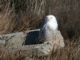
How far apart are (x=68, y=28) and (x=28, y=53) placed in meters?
2.29

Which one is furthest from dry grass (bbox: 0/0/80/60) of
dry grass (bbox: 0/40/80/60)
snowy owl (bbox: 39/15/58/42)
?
dry grass (bbox: 0/40/80/60)

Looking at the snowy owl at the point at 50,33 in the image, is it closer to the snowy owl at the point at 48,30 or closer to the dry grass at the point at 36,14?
the snowy owl at the point at 48,30

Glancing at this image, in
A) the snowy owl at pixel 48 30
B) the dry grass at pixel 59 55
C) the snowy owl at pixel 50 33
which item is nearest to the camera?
the dry grass at pixel 59 55

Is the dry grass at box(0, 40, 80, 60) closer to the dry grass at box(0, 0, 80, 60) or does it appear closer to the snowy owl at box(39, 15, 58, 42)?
the snowy owl at box(39, 15, 58, 42)

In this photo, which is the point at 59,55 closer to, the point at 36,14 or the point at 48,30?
the point at 48,30

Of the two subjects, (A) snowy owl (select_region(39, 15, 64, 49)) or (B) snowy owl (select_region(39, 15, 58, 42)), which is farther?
(B) snowy owl (select_region(39, 15, 58, 42))

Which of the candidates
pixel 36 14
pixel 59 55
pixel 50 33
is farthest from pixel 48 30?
pixel 36 14

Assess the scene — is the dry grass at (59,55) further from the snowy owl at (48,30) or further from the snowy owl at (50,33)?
the snowy owl at (48,30)

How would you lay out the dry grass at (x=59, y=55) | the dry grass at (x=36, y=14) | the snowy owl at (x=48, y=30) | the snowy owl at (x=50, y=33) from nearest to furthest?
the dry grass at (x=59, y=55), the snowy owl at (x=50, y=33), the snowy owl at (x=48, y=30), the dry grass at (x=36, y=14)

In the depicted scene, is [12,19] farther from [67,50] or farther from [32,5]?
[67,50]

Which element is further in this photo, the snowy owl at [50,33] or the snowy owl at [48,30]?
the snowy owl at [48,30]

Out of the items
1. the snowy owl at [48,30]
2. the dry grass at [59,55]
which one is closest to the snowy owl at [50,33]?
the snowy owl at [48,30]

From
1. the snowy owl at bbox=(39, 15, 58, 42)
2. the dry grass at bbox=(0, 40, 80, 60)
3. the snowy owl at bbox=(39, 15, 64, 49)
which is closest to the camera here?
the dry grass at bbox=(0, 40, 80, 60)

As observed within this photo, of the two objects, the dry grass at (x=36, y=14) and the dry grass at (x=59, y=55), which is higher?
the dry grass at (x=36, y=14)
